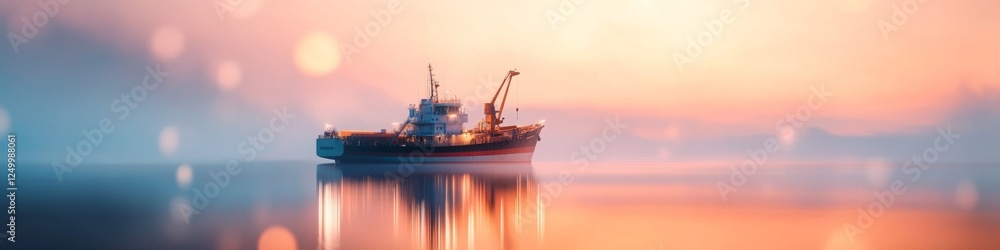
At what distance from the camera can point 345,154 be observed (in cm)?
10150

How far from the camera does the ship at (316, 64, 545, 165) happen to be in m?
97.6

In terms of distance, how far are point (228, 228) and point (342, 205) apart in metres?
8.78

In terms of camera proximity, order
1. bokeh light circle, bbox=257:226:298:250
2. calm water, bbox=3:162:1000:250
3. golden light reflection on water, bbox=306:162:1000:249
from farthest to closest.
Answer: golden light reflection on water, bbox=306:162:1000:249
calm water, bbox=3:162:1000:250
bokeh light circle, bbox=257:226:298:250

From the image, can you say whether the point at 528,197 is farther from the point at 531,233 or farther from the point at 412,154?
the point at 412,154

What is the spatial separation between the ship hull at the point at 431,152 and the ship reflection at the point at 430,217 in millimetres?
48482

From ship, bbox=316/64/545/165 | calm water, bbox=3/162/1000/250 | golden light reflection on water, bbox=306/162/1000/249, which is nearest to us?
calm water, bbox=3/162/1000/250

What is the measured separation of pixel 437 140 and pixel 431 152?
2.38 metres

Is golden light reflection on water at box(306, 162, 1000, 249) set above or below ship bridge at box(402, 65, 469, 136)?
below

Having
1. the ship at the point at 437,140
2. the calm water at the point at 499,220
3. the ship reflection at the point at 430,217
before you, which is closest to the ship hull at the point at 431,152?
the ship at the point at 437,140

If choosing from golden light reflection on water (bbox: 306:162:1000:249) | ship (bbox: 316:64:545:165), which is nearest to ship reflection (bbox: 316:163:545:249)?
golden light reflection on water (bbox: 306:162:1000:249)

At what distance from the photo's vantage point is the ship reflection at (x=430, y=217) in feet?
79.8

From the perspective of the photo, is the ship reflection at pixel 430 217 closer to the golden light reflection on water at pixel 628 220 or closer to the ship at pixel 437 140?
the golden light reflection on water at pixel 628 220

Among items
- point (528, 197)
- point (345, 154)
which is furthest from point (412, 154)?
point (528, 197)

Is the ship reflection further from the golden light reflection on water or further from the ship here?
the ship
